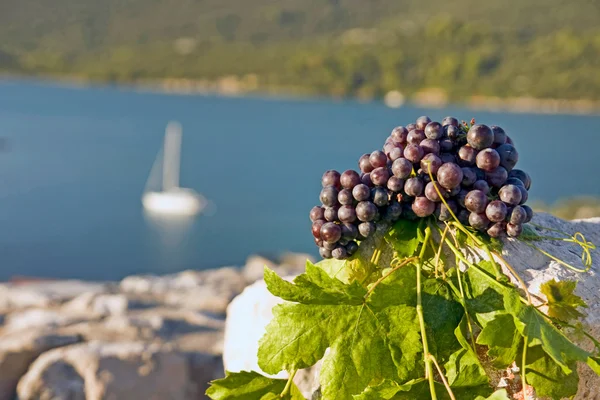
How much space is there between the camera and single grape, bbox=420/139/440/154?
4.86ft

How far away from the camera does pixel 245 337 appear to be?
219 cm

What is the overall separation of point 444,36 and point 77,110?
57991 mm

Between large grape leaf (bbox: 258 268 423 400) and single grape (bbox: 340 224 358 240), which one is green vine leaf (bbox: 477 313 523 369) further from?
single grape (bbox: 340 224 358 240)

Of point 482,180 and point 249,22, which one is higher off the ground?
point 249,22

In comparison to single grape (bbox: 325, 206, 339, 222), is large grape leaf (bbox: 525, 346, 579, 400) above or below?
below

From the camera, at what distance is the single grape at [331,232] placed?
150 centimetres

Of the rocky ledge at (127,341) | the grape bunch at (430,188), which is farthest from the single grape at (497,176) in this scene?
the rocky ledge at (127,341)

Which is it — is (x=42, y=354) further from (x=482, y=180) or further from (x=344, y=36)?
(x=344, y=36)

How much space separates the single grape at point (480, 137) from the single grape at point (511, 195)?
0.33 ft

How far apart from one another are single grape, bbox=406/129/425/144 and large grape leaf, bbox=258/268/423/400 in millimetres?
363

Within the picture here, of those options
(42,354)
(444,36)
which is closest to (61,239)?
(42,354)

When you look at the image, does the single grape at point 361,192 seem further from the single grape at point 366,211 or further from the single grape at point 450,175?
the single grape at point 450,175

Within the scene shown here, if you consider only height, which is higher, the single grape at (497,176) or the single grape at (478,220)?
the single grape at (497,176)

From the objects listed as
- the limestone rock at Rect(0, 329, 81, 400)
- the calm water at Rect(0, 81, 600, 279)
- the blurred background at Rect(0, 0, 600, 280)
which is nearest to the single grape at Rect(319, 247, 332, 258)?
the limestone rock at Rect(0, 329, 81, 400)
